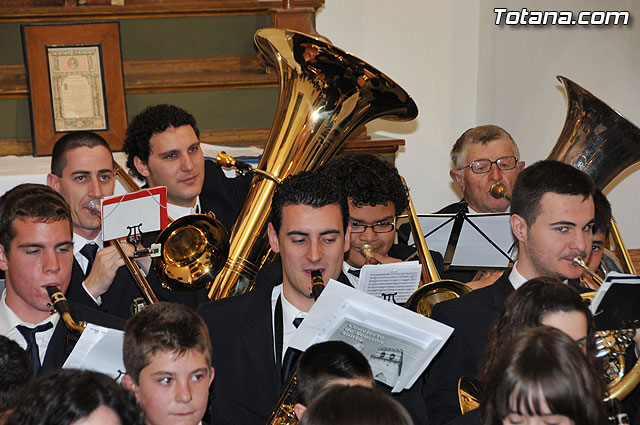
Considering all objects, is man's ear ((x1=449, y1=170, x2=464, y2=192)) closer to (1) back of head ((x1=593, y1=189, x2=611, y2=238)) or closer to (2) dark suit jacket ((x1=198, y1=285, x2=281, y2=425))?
(1) back of head ((x1=593, y1=189, x2=611, y2=238))

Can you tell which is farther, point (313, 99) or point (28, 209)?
point (313, 99)

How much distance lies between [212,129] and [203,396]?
3.07m

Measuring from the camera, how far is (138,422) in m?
1.97

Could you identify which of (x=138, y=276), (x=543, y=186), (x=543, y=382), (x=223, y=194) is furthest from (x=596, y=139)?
(x=543, y=382)

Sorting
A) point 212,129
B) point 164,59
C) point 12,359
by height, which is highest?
point 164,59

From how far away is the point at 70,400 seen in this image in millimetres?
1884

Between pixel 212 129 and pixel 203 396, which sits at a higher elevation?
pixel 212 129

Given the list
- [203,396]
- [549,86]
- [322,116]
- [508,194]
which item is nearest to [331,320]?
[203,396]

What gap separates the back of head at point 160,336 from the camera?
2600 mm

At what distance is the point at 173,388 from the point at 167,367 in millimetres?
64

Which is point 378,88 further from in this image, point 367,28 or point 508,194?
point 367,28

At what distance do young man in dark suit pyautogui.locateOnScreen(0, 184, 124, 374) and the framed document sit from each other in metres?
2.17

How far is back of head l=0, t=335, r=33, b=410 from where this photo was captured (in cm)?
238

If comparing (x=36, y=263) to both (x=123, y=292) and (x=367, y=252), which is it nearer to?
(x=123, y=292)
